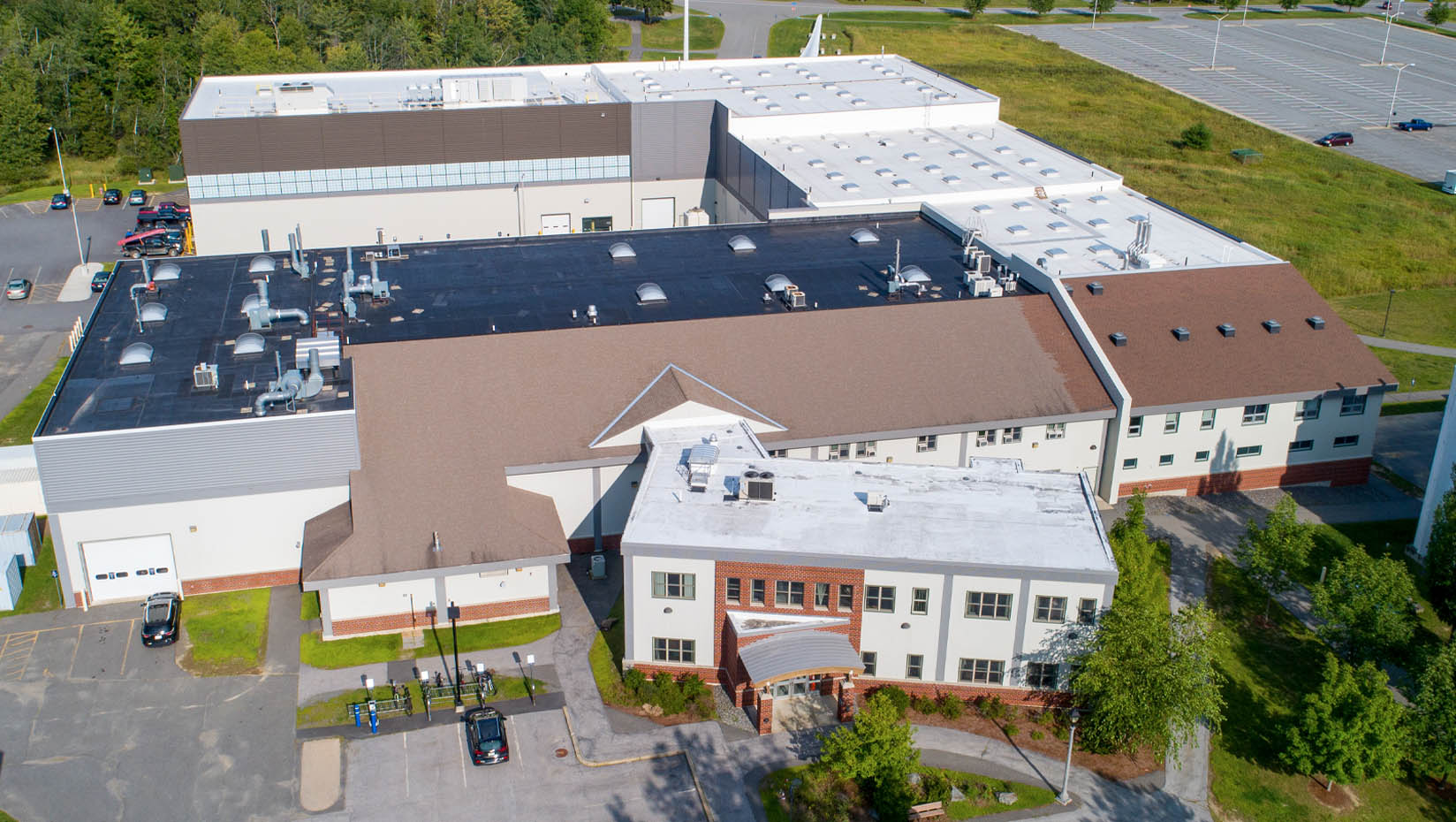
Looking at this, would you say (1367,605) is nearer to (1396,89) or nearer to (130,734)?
(130,734)

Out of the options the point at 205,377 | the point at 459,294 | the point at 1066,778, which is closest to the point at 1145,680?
the point at 1066,778

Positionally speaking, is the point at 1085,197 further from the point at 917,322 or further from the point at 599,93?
the point at 599,93

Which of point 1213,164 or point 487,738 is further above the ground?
point 1213,164

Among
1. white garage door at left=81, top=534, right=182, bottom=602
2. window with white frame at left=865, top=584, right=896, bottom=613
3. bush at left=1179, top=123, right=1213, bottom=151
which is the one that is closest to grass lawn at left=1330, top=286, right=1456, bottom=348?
bush at left=1179, top=123, right=1213, bottom=151

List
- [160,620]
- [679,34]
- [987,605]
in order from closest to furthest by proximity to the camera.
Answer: [987,605] < [160,620] < [679,34]

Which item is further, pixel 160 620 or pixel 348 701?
pixel 160 620

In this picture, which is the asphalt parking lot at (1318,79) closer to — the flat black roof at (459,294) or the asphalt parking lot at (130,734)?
the flat black roof at (459,294)

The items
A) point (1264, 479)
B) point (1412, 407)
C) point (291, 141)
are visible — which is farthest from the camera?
point (291, 141)

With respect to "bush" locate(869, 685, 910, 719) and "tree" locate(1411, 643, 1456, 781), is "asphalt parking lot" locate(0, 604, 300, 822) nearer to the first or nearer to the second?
"bush" locate(869, 685, 910, 719)
